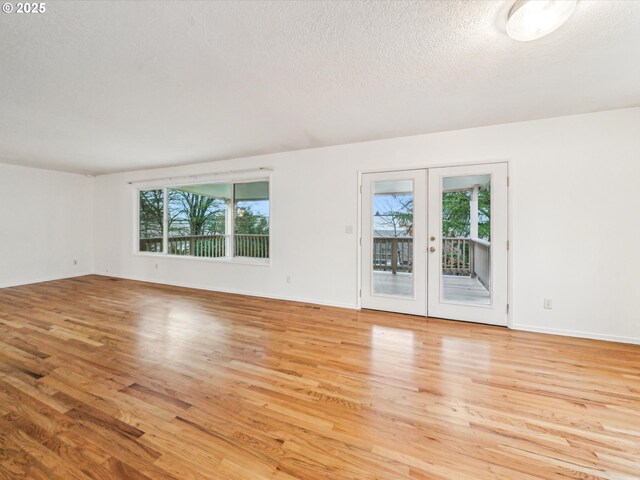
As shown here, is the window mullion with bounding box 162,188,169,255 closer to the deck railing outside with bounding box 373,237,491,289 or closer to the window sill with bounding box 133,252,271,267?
the window sill with bounding box 133,252,271,267

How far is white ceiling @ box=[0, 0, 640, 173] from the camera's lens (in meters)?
1.54

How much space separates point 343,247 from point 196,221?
361 cm

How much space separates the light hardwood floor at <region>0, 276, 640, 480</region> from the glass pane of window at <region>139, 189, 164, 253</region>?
9.64 feet

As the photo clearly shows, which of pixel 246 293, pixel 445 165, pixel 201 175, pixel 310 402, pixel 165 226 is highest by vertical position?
pixel 201 175

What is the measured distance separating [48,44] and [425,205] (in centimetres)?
368

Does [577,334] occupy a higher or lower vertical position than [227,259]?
lower

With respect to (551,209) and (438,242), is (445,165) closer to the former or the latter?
(438,242)

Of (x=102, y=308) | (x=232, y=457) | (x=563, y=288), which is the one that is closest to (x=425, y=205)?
(x=563, y=288)

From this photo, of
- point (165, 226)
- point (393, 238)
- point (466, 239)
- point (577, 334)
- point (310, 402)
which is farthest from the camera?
point (165, 226)

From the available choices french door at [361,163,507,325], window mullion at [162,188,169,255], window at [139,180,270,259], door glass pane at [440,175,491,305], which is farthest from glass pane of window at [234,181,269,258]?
door glass pane at [440,175,491,305]

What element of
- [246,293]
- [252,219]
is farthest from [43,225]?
[246,293]

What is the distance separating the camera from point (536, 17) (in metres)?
1.49

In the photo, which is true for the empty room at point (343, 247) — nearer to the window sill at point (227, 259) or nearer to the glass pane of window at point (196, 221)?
the window sill at point (227, 259)

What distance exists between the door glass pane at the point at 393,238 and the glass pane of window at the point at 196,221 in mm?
3268
